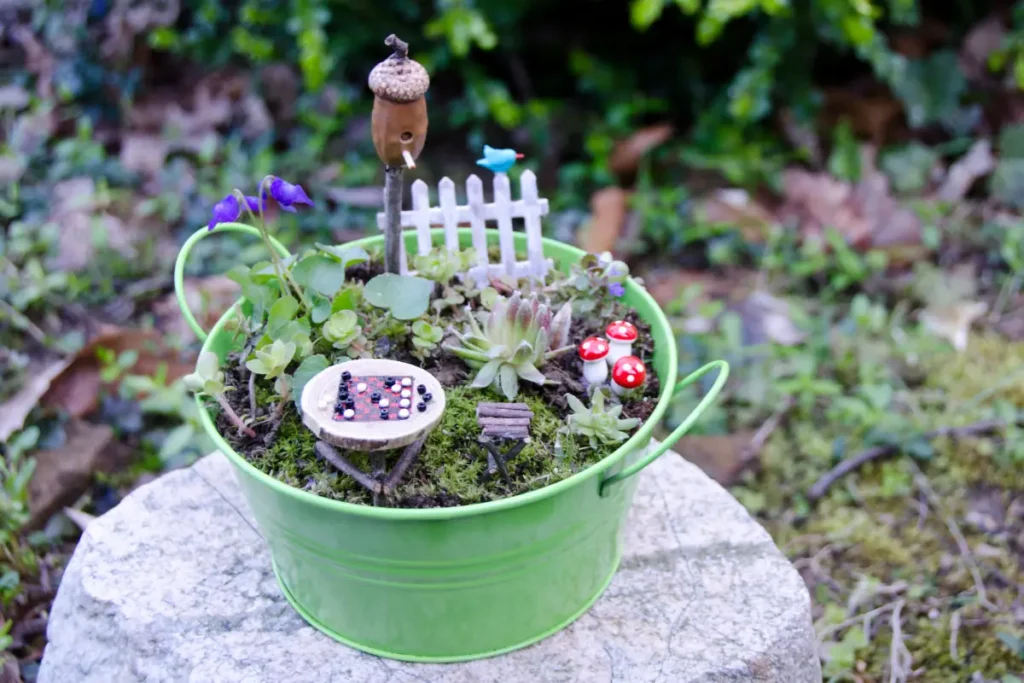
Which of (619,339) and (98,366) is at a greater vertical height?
(619,339)

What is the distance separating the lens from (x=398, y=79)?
148 cm

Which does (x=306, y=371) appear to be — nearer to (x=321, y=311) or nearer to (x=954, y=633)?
(x=321, y=311)

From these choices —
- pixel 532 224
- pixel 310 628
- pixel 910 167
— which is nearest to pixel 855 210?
pixel 910 167

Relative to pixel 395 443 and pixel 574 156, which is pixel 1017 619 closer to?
pixel 395 443

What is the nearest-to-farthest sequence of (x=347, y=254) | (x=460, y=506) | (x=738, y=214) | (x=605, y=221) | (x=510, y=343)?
(x=460, y=506), (x=510, y=343), (x=347, y=254), (x=605, y=221), (x=738, y=214)

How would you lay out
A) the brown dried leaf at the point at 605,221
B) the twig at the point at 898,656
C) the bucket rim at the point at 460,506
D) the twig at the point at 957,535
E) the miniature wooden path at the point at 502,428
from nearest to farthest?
the bucket rim at the point at 460,506
the miniature wooden path at the point at 502,428
the twig at the point at 898,656
the twig at the point at 957,535
the brown dried leaf at the point at 605,221

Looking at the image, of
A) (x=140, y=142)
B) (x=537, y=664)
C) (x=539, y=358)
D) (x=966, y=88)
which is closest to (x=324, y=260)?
(x=539, y=358)

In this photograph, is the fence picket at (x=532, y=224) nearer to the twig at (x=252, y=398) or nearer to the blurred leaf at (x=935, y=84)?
the twig at (x=252, y=398)

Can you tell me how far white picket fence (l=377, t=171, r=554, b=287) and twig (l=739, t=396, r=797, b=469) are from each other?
37.6 inches

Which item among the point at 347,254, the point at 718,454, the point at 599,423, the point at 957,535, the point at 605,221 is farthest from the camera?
the point at 605,221

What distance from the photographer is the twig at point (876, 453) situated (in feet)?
7.73

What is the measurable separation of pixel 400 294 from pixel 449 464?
32 centimetres

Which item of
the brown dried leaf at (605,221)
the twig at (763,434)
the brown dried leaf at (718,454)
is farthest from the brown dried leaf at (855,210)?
the brown dried leaf at (718,454)

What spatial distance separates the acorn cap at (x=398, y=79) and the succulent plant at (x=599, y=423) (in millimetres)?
556
